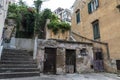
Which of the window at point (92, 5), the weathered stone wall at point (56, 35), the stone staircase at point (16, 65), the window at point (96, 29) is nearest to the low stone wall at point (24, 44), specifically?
the stone staircase at point (16, 65)

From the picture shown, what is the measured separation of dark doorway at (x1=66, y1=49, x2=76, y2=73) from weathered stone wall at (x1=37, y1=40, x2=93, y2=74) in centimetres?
22

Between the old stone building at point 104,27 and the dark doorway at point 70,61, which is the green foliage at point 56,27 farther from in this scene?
the dark doorway at point 70,61

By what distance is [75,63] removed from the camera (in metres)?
9.12

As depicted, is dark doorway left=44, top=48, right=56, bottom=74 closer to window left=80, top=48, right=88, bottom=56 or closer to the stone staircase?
the stone staircase

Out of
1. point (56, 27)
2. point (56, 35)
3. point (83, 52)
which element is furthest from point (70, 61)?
point (56, 27)

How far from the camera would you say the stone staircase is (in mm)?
6344

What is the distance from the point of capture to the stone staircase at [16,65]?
250 inches

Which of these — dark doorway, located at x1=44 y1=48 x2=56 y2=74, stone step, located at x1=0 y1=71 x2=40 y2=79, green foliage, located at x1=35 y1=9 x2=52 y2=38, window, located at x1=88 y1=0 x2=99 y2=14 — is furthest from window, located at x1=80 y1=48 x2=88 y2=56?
window, located at x1=88 y1=0 x2=99 y2=14

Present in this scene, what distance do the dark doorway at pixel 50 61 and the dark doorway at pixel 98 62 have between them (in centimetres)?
294

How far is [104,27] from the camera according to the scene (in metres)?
11.0

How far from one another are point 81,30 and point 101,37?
3.55 m

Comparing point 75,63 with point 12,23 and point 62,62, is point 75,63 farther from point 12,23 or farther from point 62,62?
point 12,23

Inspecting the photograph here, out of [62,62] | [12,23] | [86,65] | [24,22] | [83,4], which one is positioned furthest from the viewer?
[83,4]

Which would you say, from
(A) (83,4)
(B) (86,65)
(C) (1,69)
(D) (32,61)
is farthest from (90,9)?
(C) (1,69)
